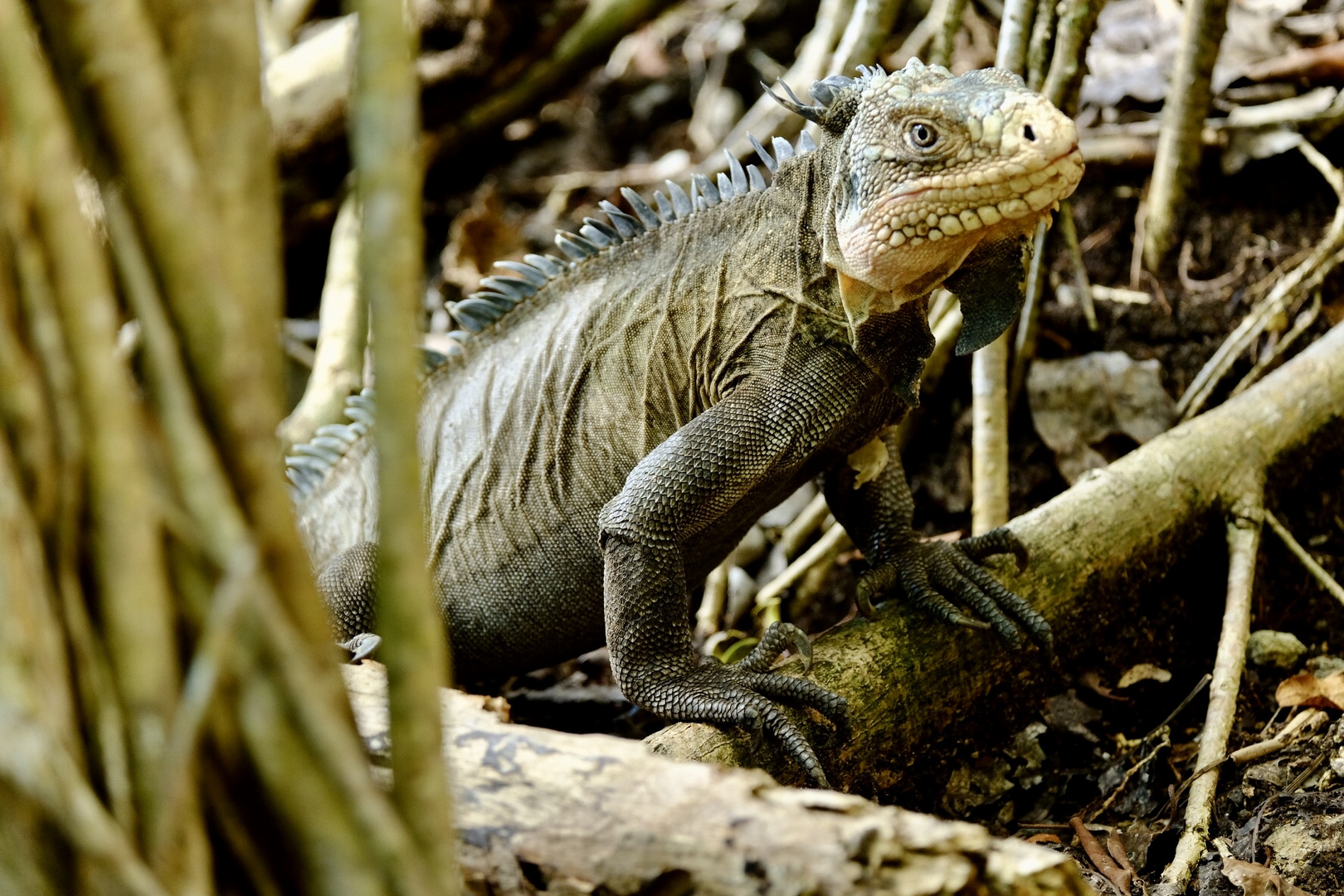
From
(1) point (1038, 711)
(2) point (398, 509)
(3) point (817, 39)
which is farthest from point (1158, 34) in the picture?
(2) point (398, 509)

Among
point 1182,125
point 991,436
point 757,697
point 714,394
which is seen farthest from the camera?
point 1182,125

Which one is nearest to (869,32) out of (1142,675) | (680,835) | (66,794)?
(1142,675)

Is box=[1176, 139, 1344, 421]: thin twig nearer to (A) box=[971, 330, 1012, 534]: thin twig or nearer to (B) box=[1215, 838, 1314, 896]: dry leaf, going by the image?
(A) box=[971, 330, 1012, 534]: thin twig

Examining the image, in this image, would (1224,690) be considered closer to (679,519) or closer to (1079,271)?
(679,519)

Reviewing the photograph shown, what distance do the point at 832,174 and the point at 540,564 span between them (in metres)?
1.79

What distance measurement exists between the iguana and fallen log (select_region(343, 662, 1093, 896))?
1.07 m

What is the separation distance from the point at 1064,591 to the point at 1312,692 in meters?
0.82

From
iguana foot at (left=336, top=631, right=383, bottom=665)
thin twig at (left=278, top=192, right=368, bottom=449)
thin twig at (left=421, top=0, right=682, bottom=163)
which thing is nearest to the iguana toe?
iguana foot at (left=336, top=631, right=383, bottom=665)

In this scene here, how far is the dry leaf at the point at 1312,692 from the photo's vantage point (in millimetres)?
3668

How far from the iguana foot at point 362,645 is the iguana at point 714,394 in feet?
1.08

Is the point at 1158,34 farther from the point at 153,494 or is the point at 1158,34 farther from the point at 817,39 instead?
the point at 153,494

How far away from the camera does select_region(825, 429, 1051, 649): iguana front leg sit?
12.7 ft

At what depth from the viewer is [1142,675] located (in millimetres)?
4199

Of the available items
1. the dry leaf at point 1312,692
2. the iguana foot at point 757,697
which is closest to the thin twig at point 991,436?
the dry leaf at point 1312,692
